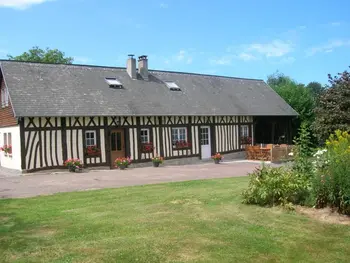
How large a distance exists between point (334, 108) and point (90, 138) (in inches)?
415

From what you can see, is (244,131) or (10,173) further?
(244,131)

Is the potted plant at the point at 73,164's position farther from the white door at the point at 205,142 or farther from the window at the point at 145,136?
the white door at the point at 205,142

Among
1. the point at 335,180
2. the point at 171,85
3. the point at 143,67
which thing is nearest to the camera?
the point at 335,180

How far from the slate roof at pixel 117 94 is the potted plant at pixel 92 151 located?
1496 mm

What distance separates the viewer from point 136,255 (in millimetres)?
4539

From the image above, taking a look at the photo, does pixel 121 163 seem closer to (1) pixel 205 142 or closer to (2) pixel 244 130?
(1) pixel 205 142

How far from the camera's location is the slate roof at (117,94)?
52.5 ft

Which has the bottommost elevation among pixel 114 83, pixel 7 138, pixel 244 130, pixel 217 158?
pixel 217 158

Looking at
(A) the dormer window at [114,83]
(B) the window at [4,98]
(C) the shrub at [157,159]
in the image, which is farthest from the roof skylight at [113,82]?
(B) the window at [4,98]

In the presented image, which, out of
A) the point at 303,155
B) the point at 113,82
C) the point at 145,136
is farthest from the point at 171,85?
the point at 303,155

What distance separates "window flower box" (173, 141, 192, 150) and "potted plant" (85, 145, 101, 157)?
4.22 metres

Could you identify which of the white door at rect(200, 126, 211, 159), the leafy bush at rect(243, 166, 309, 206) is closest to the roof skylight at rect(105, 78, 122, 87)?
the white door at rect(200, 126, 211, 159)

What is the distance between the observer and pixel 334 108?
1617 centimetres

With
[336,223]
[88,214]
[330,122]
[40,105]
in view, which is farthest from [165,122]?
[336,223]
